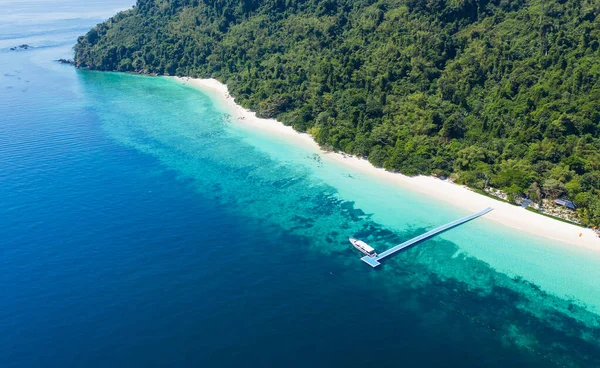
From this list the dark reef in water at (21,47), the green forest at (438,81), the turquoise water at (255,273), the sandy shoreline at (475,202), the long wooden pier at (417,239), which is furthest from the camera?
the dark reef in water at (21,47)

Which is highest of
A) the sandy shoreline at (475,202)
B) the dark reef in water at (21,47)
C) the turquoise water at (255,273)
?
the dark reef in water at (21,47)

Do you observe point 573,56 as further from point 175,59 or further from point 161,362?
point 175,59

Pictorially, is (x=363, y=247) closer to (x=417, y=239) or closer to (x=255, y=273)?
(x=417, y=239)

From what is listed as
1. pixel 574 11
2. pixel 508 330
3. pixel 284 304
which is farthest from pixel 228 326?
pixel 574 11

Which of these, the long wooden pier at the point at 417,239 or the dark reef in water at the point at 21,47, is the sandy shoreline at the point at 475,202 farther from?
the dark reef in water at the point at 21,47

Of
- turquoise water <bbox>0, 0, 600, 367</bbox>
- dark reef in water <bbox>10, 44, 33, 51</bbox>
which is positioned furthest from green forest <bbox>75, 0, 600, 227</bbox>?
dark reef in water <bbox>10, 44, 33, 51</bbox>

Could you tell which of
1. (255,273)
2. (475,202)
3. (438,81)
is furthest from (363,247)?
(438,81)

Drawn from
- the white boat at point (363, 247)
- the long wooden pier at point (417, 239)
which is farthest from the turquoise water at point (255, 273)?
the white boat at point (363, 247)
